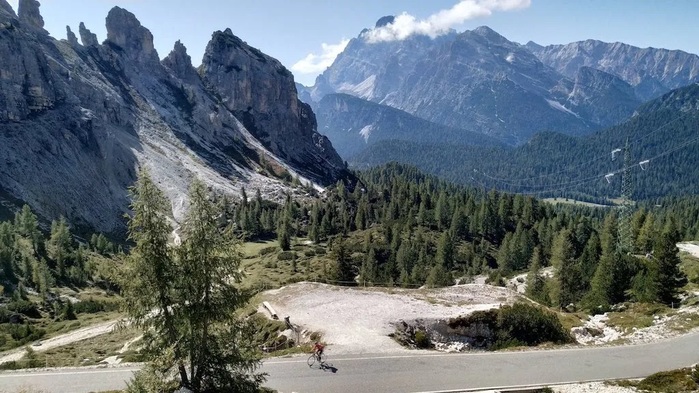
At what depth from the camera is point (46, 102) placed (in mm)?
176250

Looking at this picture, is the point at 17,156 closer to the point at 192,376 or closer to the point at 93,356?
the point at 93,356

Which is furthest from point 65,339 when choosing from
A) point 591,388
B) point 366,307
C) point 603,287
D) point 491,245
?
point 491,245

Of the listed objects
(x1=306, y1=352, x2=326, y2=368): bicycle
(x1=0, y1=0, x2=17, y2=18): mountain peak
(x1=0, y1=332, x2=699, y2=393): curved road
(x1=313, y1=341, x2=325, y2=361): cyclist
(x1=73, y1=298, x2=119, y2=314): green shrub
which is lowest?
(x1=73, y1=298, x2=119, y2=314): green shrub

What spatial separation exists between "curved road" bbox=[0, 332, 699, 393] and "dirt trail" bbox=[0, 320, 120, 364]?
105ft

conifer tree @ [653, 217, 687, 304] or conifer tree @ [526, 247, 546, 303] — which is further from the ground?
conifer tree @ [653, 217, 687, 304]

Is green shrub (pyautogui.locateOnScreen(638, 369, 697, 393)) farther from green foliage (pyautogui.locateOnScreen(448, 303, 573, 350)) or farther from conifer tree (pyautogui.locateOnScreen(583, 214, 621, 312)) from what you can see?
conifer tree (pyautogui.locateOnScreen(583, 214, 621, 312))

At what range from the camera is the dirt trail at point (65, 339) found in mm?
60750

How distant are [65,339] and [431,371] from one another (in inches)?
2291

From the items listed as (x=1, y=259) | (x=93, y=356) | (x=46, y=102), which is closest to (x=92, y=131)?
(x=46, y=102)

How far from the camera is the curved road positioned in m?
30.1

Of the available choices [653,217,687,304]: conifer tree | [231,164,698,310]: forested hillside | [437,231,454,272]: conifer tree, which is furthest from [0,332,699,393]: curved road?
[437,231,454,272]: conifer tree

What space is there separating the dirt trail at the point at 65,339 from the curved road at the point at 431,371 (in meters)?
32.1

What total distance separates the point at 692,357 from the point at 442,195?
131523mm

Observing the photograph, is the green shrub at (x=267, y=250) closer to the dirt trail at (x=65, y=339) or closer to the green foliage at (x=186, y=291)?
the dirt trail at (x=65, y=339)
